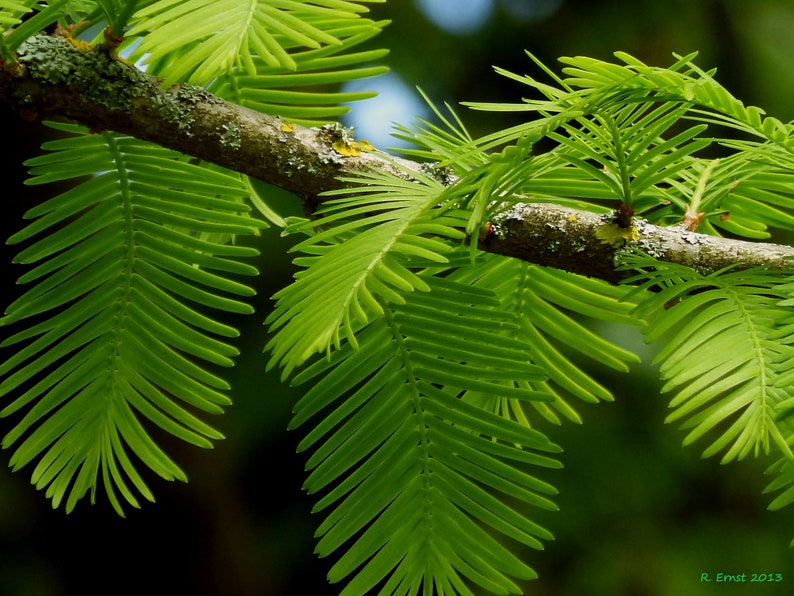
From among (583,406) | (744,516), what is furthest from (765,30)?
(744,516)

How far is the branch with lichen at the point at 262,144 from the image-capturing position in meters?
0.42

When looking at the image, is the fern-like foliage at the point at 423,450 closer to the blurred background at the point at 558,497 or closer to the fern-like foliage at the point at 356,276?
the fern-like foliage at the point at 356,276

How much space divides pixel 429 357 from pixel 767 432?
18cm

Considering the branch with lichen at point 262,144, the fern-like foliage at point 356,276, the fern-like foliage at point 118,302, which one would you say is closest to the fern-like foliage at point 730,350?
the branch with lichen at point 262,144

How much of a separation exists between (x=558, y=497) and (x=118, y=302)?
58.0 inches

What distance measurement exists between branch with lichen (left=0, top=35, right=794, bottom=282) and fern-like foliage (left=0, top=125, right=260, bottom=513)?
38 mm

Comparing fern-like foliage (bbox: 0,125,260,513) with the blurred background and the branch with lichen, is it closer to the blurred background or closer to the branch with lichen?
the branch with lichen

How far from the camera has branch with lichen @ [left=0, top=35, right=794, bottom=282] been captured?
Answer: 422 millimetres

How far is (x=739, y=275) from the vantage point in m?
0.42

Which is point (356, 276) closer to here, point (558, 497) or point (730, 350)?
point (730, 350)

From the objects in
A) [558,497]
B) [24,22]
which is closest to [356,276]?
[24,22]

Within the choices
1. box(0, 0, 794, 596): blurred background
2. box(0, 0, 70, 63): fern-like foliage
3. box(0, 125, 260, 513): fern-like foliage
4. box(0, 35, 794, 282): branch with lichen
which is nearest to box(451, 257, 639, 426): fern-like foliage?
box(0, 35, 794, 282): branch with lichen

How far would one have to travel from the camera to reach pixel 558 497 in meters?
1.75

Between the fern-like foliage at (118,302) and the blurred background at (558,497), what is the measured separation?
1.21 m
